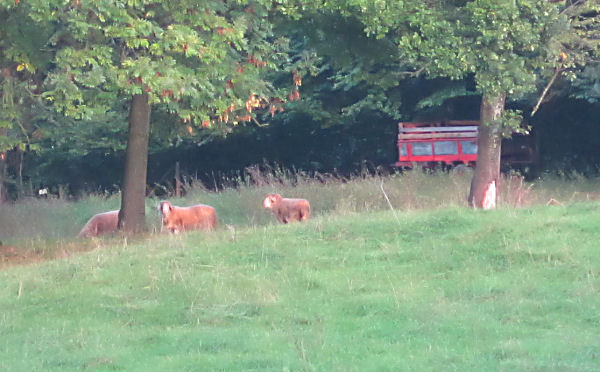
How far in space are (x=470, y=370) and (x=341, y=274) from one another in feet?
14.1

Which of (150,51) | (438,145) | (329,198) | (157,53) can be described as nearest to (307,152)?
(438,145)

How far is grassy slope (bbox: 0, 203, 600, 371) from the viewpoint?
26.5ft

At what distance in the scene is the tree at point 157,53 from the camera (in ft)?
43.1

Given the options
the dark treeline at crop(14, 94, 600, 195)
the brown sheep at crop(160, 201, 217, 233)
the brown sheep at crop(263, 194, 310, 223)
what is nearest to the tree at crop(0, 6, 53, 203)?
the brown sheep at crop(160, 201, 217, 233)

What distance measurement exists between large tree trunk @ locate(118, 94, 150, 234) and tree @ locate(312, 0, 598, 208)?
4.48 metres

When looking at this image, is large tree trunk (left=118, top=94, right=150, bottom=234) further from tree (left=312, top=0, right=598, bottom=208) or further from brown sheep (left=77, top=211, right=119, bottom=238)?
tree (left=312, top=0, right=598, bottom=208)

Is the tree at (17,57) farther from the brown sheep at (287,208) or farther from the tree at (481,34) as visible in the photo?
the brown sheep at (287,208)

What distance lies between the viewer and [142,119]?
1770 cm

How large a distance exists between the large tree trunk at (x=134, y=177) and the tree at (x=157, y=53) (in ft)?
5.50

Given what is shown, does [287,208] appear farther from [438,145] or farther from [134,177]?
[438,145]

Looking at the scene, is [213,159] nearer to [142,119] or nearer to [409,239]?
[142,119]

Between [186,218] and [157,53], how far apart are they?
5.94m

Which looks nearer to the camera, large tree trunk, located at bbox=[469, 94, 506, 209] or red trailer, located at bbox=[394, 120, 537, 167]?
large tree trunk, located at bbox=[469, 94, 506, 209]

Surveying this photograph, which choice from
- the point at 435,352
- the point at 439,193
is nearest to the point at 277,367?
the point at 435,352
